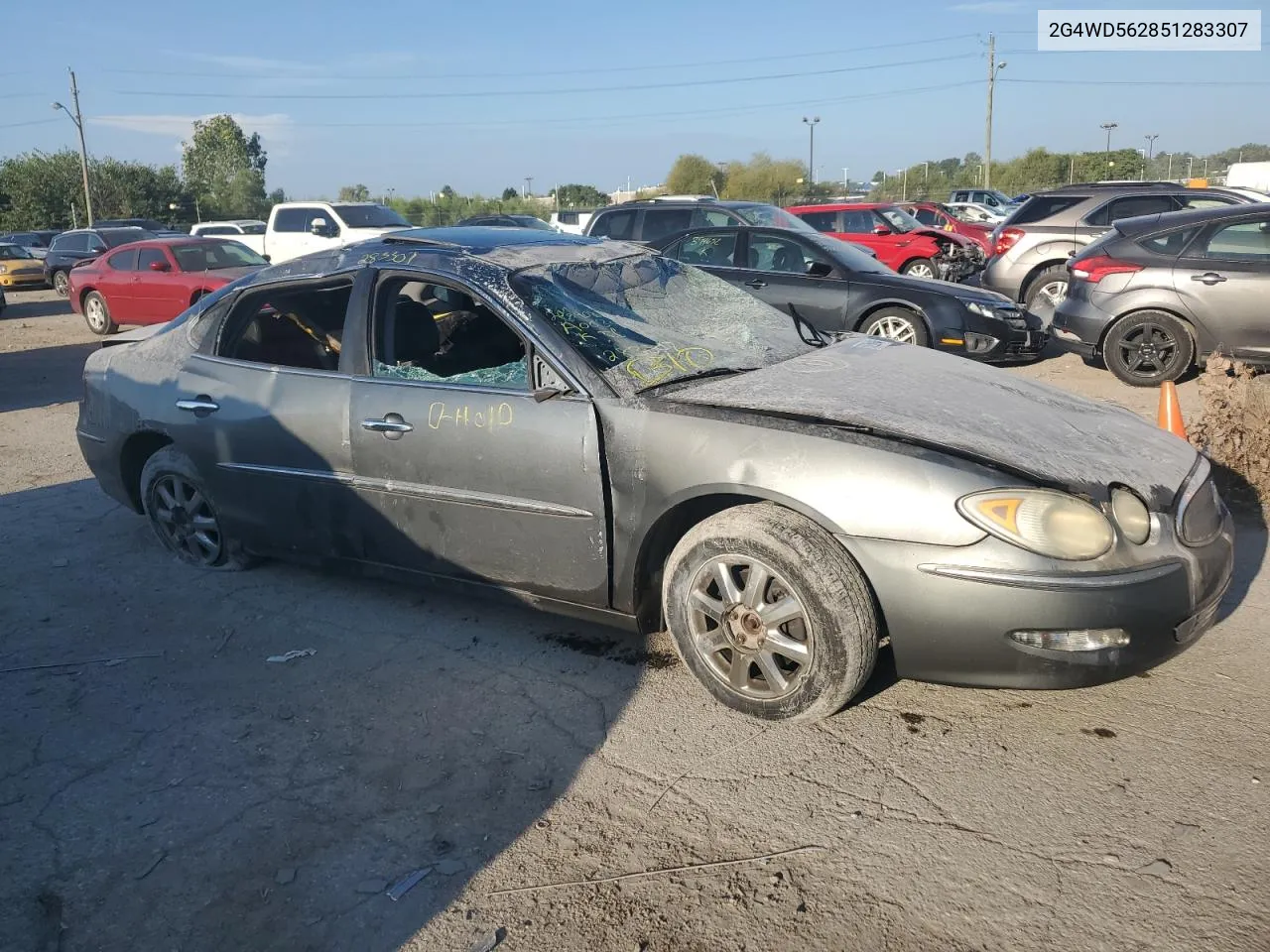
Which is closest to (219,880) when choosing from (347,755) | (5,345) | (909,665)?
(347,755)

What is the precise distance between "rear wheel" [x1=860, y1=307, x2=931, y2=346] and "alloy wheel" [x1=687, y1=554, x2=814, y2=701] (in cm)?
639

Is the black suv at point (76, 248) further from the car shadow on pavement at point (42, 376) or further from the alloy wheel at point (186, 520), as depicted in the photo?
the alloy wheel at point (186, 520)

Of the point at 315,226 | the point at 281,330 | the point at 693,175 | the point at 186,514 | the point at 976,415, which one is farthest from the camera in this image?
the point at 693,175

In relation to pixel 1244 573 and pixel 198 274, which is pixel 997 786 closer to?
pixel 1244 573

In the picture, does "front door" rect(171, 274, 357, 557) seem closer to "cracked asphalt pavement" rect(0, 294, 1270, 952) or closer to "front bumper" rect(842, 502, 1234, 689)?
"cracked asphalt pavement" rect(0, 294, 1270, 952)

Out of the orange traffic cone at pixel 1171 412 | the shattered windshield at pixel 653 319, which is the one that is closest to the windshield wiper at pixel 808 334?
the shattered windshield at pixel 653 319

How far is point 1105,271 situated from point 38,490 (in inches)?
340

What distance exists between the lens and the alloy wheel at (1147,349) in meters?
8.62

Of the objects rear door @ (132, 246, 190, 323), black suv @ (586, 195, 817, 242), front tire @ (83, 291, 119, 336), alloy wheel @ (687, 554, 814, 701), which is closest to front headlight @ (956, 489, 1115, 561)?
alloy wheel @ (687, 554, 814, 701)

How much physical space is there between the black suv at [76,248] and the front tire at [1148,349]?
22988 millimetres

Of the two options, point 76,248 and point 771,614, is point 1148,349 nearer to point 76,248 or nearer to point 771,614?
point 771,614

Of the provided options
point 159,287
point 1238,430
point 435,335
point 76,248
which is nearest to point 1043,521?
point 435,335

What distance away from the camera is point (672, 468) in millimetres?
3436

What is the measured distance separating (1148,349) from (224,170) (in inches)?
3083
